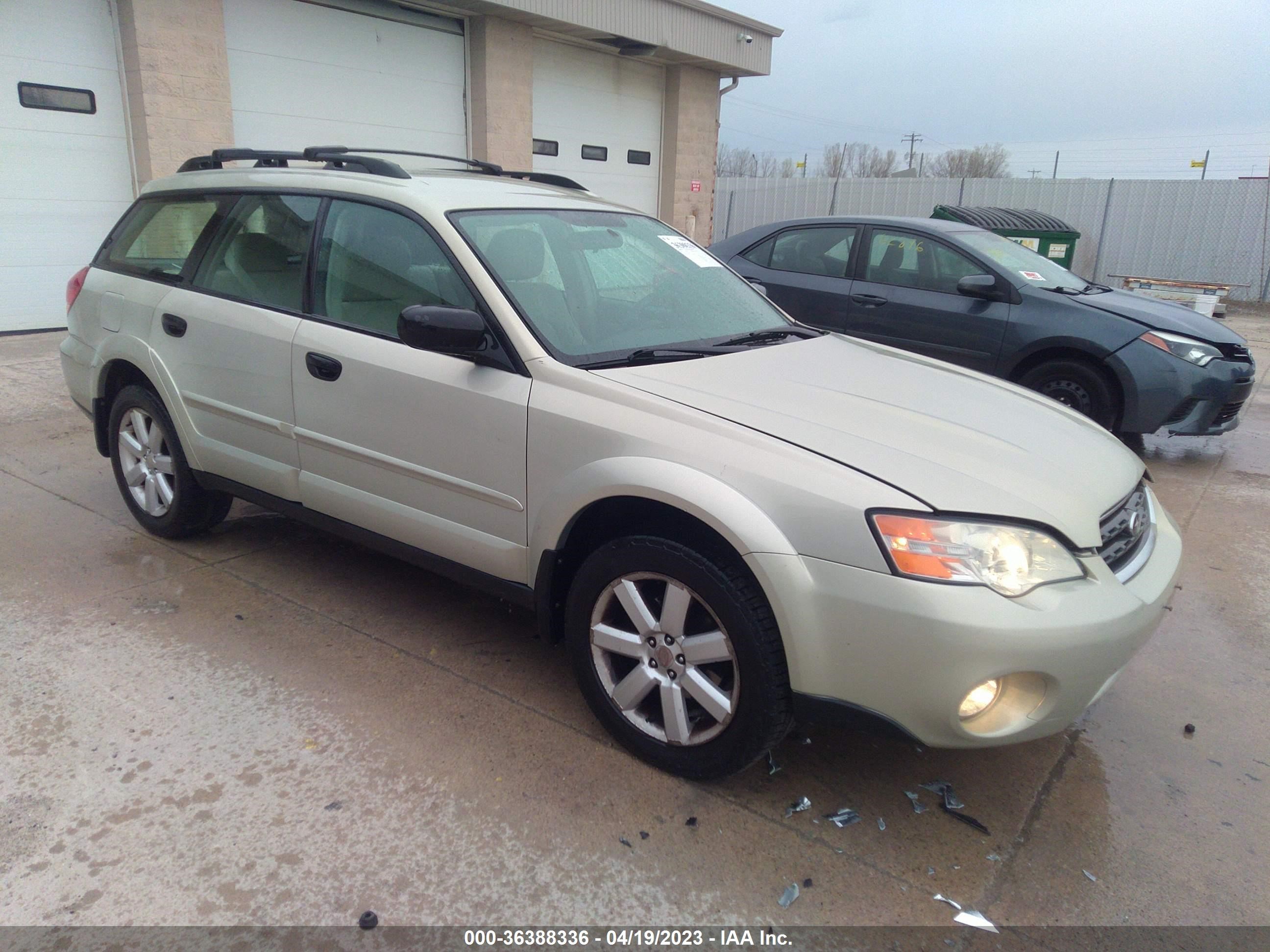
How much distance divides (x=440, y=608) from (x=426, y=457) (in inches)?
38.0

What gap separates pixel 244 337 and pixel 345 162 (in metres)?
0.86

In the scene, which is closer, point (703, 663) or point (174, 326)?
point (703, 663)

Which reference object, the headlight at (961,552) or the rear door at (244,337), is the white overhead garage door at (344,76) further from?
the headlight at (961,552)

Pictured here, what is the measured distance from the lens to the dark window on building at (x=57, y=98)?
853 cm

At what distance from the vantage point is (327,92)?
10.8 m

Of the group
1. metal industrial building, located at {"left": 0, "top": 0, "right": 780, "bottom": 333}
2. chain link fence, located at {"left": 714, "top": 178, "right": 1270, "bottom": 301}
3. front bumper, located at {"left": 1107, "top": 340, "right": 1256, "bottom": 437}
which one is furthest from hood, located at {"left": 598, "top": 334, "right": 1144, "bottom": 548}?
chain link fence, located at {"left": 714, "top": 178, "right": 1270, "bottom": 301}

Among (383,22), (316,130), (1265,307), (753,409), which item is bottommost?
(1265,307)

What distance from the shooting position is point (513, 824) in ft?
8.25

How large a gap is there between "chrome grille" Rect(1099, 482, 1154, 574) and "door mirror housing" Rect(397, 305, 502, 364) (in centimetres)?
192

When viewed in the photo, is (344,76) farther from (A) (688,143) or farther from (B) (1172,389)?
(B) (1172,389)

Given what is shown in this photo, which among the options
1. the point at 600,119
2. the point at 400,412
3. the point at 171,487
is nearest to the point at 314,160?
the point at 400,412

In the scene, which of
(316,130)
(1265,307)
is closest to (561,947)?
(316,130)

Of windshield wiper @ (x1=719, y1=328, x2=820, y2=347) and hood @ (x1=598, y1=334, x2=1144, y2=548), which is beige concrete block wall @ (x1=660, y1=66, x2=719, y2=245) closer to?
windshield wiper @ (x1=719, y1=328, x2=820, y2=347)

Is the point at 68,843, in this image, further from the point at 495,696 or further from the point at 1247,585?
the point at 1247,585
